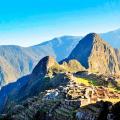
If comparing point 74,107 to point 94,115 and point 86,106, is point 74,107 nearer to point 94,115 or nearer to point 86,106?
point 86,106

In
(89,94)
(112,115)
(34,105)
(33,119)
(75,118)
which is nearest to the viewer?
(112,115)

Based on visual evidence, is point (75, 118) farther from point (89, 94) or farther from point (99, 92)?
point (99, 92)

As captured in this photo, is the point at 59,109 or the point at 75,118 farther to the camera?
the point at 59,109

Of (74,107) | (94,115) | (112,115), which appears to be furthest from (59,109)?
(112,115)

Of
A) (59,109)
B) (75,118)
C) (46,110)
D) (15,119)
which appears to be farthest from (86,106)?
(15,119)

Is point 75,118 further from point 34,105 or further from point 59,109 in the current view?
point 34,105

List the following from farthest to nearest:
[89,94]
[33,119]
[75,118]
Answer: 1. [89,94]
2. [33,119]
3. [75,118]

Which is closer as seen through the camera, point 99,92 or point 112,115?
point 112,115

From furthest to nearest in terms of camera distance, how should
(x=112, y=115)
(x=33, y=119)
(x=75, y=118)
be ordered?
(x=33, y=119) < (x=75, y=118) < (x=112, y=115)

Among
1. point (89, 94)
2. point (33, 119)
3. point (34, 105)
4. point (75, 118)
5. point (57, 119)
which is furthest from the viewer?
point (34, 105)
